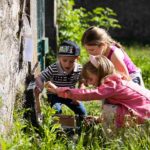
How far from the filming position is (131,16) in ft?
61.6

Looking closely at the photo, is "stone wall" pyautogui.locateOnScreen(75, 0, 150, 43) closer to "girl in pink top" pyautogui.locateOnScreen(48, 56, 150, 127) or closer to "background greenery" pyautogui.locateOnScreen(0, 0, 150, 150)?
"girl in pink top" pyautogui.locateOnScreen(48, 56, 150, 127)

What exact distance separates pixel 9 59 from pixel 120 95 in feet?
3.42

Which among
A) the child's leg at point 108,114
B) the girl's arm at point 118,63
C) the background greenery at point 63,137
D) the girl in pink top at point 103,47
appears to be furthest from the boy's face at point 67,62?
the child's leg at point 108,114

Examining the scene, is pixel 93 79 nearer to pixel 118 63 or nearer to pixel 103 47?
pixel 118 63

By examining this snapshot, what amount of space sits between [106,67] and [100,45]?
57 centimetres

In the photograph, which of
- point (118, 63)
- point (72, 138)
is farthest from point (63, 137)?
point (118, 63)

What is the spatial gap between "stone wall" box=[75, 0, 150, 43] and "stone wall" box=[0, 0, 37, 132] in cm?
1296

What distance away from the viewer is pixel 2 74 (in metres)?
4.72

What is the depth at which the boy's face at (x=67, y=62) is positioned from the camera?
6.18 meters

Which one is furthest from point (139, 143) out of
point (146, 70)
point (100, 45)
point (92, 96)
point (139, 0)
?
point (139, 0)

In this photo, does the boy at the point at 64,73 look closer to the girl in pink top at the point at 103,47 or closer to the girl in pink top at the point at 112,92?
the girl in pink top at the point at 103,47

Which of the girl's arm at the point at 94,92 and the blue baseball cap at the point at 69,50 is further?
the blue baseball cap at the point at 69,50

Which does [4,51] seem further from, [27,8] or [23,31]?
[27,8]

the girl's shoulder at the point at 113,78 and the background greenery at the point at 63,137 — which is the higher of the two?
the girl's shoulder at the point at 113,78
